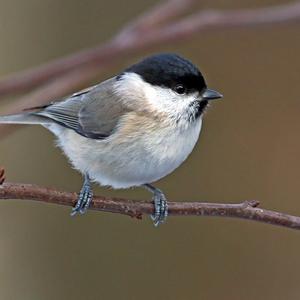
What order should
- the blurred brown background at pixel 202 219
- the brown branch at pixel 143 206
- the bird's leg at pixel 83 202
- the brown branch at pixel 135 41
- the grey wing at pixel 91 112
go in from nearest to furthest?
1. the brown branch at pixel 143 206
2. the bird's leg at pixel 83 202
3. the brown branch at pixel 135 41
4. the grey wing at pixel 91 112
5. the blurred brown background at pixel 202 219

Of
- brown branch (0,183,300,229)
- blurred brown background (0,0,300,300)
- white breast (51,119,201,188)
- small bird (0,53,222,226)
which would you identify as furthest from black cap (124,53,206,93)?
blurred brown background (0,0,300,300)

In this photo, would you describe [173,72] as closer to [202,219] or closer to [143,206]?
[143,206]

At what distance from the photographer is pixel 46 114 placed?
206 centimetres

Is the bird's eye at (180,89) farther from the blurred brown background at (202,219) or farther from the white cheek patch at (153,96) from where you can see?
the blurred brown background at (202,219)

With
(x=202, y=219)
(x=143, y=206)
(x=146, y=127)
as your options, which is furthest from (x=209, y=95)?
(x=202, y=219)

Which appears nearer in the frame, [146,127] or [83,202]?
[83,202]

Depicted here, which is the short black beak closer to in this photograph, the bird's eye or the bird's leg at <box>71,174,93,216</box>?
the bird's eye

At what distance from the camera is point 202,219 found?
10.0 feet

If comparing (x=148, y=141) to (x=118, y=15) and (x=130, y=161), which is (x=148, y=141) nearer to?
(x=130, y=161)

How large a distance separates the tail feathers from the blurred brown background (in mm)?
876

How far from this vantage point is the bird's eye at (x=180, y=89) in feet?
6.03

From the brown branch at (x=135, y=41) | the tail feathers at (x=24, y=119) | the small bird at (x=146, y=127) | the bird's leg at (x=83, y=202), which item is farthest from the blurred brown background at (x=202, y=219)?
the bird's leg at (x=83, y=202)

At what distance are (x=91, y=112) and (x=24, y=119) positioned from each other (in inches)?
7.5

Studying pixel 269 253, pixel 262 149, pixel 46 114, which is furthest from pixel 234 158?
pixel 46 114
